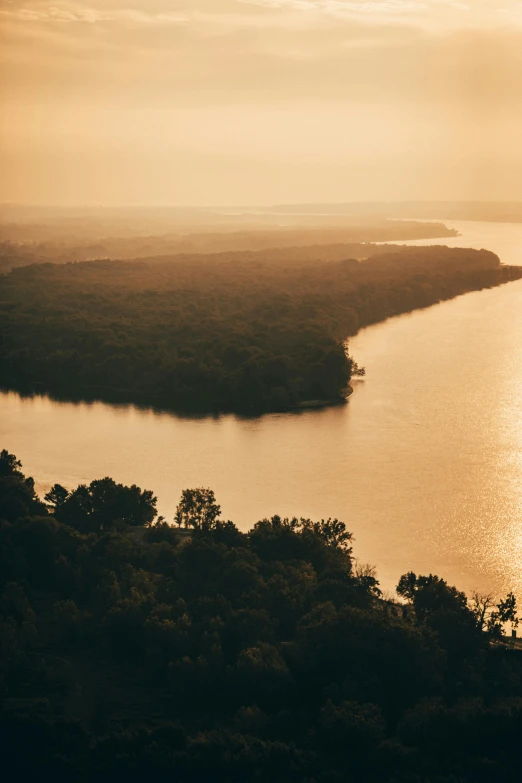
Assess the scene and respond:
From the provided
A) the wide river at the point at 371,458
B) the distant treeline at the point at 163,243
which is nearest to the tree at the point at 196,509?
the wide river at the point at 371,458

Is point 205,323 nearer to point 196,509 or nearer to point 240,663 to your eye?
point 196,509

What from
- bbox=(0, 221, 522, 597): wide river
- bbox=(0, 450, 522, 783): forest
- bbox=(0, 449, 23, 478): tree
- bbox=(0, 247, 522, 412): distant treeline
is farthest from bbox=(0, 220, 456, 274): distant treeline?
bbox=(0, 450, 522, 783): forest

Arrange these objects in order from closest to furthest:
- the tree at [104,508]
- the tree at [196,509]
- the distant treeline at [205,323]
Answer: the tree at [196,509] → the tree at [104,508] → the distant treeline at [205,323]

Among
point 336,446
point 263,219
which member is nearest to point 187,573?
point 336,446

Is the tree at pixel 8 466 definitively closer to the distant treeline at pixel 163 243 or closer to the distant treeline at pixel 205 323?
the distant treeline at pixel 205 323

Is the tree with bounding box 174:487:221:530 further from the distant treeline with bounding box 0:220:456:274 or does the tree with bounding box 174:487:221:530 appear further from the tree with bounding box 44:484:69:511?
the distant treeline with bounding box 0:220:456:274

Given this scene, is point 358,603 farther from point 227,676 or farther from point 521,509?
point 521,509

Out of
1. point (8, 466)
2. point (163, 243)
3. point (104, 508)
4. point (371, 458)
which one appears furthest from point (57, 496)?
point (163, 243)
